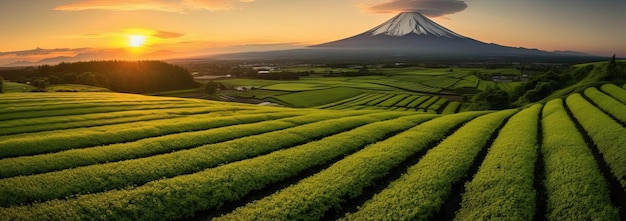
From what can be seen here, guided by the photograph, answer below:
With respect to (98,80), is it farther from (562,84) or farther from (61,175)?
(562,84)

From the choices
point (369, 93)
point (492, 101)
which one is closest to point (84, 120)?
point (492, 101)

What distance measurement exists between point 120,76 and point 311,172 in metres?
161

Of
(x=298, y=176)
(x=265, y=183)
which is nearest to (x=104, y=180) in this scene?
(x=265, y=183)

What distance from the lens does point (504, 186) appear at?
20.7 meters

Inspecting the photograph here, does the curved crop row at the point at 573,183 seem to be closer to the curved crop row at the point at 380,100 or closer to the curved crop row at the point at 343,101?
the curved crop row at the point at 343,101

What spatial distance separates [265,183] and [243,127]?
1609 cm

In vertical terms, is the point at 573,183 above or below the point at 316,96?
above

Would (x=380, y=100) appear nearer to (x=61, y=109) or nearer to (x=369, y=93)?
(x=369, y=93)

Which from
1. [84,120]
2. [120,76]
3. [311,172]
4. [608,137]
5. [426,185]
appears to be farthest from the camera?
[120,76]

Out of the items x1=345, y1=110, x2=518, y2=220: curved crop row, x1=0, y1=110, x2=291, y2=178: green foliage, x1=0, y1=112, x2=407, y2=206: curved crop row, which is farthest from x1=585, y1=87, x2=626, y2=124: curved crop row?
x1=0, y1=110, x2=291, y2=178: green foliage

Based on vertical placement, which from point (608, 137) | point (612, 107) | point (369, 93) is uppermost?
point (612, 107)

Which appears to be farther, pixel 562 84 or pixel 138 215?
pixel 562 84

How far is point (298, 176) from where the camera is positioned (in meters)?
24.6

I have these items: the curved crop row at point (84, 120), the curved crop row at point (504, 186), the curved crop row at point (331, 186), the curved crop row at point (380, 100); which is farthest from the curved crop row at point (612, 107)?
the curved crop row at point (380, 100)
